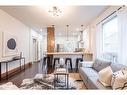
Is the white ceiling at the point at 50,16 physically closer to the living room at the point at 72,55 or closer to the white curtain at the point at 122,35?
→ the living room at the point at 72,55

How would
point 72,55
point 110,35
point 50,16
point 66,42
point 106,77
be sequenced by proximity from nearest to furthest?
point 106,77 < point 110,35 < point 50,16 < point 72,55 < point 66,42

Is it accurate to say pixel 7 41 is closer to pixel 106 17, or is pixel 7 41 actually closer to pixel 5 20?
pixel 5 20

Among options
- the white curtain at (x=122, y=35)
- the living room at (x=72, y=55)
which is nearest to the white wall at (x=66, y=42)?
the living room at (x=72, y=55)

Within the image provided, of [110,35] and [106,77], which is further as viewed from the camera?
[110,35]

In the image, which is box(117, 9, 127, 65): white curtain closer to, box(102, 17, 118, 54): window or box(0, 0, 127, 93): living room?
box(0, 0, 127, 93): living room

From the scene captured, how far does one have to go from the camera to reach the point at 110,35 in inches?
202

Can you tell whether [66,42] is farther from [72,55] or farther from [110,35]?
[110,35]

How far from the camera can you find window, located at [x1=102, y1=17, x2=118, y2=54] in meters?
4.62

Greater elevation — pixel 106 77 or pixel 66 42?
pixel 66 42

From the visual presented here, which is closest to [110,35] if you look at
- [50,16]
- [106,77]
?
[50,16]

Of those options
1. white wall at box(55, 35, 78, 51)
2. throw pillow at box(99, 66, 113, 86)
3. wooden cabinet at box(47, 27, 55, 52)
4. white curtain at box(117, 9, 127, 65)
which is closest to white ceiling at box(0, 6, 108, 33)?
white curtain at box(117, 9, 127, 65)

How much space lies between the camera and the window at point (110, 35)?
462 centimetres

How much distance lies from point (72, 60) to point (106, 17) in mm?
3383
